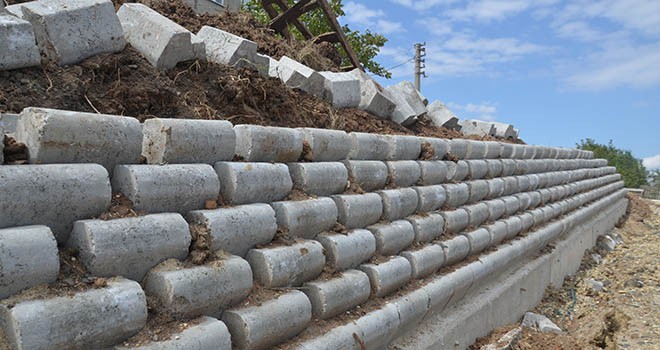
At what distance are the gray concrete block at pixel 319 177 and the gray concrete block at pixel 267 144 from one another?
0.09 m

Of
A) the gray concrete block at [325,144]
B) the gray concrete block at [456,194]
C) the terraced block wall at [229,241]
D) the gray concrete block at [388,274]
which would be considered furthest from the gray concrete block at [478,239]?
the gray concrete block at [325,144]

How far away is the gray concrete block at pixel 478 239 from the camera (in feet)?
16.7

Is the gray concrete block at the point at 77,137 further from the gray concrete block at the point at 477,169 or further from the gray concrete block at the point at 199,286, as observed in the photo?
the gray concrete block at the point at 477,169

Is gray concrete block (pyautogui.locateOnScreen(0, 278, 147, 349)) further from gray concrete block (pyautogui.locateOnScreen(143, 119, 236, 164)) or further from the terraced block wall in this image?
gray concrete block (pyautogui.locateOnScreen(143, 119, 236, 164))

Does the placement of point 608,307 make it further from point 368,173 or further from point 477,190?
point 368,173

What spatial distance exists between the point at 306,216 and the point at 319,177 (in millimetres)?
A: 339

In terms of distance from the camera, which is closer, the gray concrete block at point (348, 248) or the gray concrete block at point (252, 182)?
the gray concrete block at point (252, 182)

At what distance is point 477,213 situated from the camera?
5.49 m

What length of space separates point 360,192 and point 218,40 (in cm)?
185

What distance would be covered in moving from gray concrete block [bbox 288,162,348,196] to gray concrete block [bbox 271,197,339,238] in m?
0.09

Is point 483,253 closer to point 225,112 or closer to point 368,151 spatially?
point 368,151

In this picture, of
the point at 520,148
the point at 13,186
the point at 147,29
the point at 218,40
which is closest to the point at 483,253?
the point at 520,148

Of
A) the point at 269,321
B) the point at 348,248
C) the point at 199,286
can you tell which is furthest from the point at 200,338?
the point at 348,248

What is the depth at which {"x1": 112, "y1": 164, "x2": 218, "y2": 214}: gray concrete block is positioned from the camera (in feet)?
7.08
